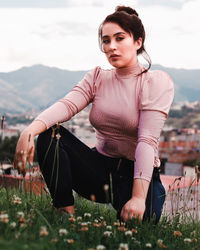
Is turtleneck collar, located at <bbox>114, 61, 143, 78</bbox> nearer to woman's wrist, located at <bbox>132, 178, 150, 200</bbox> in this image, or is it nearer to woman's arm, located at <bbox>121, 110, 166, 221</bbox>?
woman's arm, located at <bbox>121, 110, 166, 221</bbox>

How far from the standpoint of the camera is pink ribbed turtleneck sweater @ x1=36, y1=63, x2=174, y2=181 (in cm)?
261

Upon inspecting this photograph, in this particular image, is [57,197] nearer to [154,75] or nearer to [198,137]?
[154,75]

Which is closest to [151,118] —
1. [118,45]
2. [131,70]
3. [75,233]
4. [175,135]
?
[131,70]

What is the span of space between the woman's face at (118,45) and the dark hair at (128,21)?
0.03 m

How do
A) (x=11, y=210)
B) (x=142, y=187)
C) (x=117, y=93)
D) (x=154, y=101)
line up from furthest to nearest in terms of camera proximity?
1. (x=117, y=93)
2. (x=154, y=101)
3. (x=142, y=187)
4. (x=11, y=210)

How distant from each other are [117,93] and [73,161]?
61 centimetres

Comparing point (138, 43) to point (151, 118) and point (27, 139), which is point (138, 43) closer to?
point (151, 118)

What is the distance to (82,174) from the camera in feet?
9.20

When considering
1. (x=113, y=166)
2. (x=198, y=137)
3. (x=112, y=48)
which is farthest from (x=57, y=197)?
(x=198, y=137)

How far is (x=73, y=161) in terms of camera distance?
9.12 ft

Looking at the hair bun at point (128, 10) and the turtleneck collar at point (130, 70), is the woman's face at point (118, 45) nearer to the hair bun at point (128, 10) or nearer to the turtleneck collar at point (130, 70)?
the turtleneck collar at point (130, 70)

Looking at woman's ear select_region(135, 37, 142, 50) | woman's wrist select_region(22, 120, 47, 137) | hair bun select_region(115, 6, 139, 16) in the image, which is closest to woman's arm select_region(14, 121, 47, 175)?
woman's wrist select_region(22, 120, 47, 137)

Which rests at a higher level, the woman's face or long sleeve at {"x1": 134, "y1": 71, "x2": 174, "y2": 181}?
the woman's face

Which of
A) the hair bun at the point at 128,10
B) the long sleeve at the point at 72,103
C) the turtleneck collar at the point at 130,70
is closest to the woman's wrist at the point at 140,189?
the long sleeve at the point at 72,103
